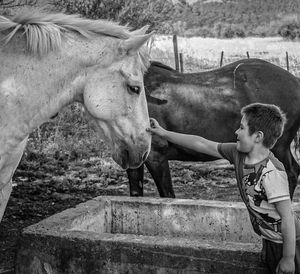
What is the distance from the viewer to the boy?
7.27ft

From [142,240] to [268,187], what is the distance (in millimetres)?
932

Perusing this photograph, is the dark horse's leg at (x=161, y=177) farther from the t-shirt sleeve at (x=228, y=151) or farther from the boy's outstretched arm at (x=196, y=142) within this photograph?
the t-shirt sleeve at (x=228, y=151)

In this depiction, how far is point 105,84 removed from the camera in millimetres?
2812

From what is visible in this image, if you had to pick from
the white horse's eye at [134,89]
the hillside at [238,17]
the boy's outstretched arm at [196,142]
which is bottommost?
the hillside at [238,17]

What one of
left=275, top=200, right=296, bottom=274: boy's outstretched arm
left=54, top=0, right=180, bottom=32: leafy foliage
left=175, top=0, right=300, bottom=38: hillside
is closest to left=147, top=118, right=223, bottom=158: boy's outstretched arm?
left=275, top=200, right=296, bottom=274: boy's outstretched arm

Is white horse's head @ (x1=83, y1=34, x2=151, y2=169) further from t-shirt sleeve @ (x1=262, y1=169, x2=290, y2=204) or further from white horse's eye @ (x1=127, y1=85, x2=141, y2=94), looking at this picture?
t-shirt sleeve @ (x1=262, y1=169, x2=290, y2=204)

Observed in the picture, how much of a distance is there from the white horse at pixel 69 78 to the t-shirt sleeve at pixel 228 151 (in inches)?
20.4

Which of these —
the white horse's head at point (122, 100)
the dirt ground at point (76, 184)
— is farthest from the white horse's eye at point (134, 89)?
the dirt ground at point (76, 184)

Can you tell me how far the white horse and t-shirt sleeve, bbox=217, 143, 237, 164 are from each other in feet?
1.70

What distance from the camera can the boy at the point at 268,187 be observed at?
7.27 ft

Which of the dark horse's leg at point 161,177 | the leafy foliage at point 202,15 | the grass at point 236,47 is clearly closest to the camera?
the dark horse's leg at point 161,177

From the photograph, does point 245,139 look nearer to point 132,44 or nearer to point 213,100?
point 132,44

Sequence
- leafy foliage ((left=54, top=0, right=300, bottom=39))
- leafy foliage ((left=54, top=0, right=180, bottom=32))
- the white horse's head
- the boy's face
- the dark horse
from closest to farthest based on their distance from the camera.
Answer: the boy's face → the white horse's head → the dark horse → leafy foliage ((left=54, top=0, right=180, bottom=32)) → leafy foliage ((left=54, top=0, right=300, bottom=39))

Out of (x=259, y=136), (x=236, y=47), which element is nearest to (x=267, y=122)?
(x=259, y=136)
